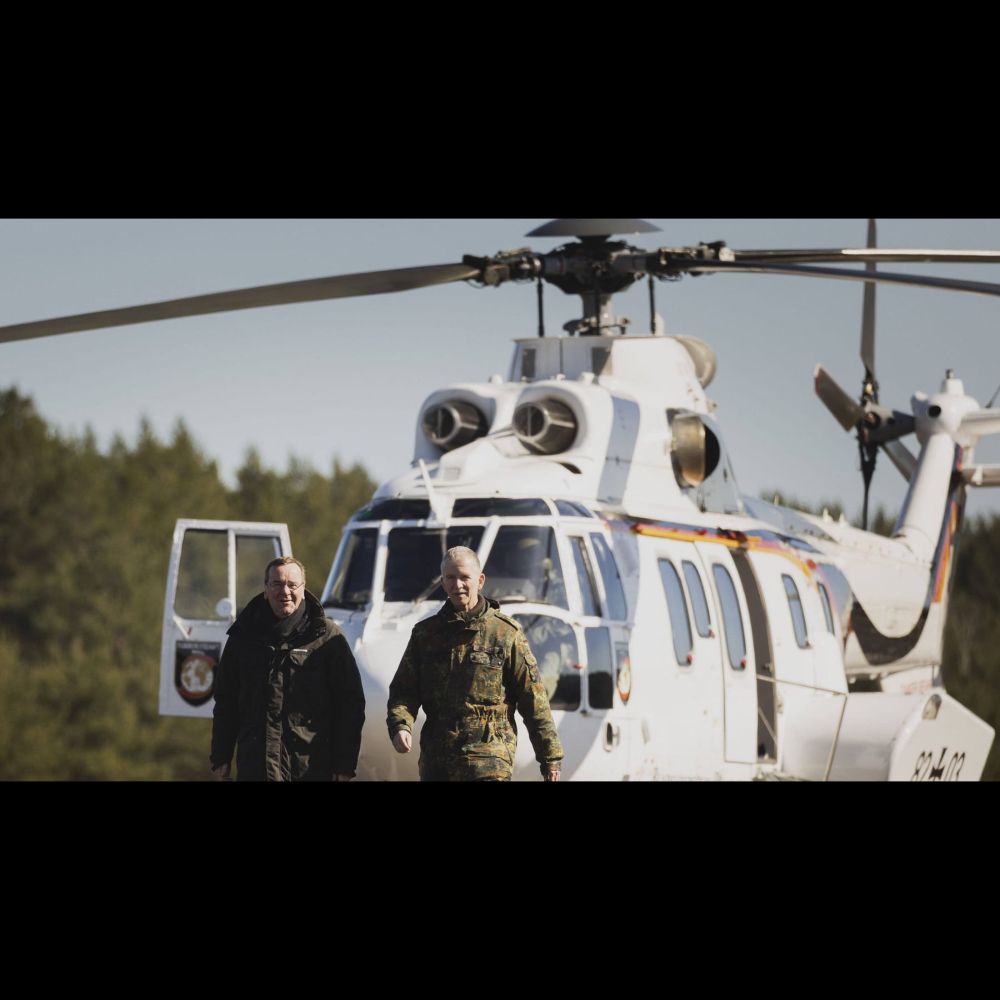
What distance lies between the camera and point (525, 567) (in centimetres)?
924

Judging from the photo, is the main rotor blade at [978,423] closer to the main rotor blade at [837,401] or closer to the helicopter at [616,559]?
the main rotor blade at [837,401]

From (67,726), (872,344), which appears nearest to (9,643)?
(67,726)

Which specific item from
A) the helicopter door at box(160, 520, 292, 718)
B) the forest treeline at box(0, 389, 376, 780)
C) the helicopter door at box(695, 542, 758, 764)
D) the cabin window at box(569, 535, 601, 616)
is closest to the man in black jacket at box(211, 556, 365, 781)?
the cabin window at box(569, 535, 601, 616)

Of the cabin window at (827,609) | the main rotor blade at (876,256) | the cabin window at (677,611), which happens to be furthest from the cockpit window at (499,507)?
the cabin window at (827,609)

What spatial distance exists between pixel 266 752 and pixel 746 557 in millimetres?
4871

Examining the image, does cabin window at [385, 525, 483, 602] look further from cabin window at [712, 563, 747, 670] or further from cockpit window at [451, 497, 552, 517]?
cabin window at [712, 563, 747, 670]

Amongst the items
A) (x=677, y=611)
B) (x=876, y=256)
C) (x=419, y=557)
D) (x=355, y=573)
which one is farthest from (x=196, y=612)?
(x=876, y=256)

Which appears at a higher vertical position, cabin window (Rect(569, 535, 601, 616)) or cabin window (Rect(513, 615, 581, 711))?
cabin window (Rect(569, 535, 601, 616))

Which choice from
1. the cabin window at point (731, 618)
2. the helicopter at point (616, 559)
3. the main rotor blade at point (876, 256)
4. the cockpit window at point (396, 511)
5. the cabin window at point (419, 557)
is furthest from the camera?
the cabin window at point (731, 618)

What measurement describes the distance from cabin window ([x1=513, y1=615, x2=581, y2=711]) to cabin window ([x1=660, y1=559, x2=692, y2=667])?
96 cm

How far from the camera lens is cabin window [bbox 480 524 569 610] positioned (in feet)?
30.0

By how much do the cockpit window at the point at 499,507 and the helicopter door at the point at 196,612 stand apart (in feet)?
4.22

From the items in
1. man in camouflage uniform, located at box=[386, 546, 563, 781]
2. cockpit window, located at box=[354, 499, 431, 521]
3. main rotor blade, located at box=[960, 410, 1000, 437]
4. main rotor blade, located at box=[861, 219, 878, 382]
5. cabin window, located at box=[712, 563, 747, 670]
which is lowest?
man in camouflage uniform, located at box=[386, 546, 563, 781]

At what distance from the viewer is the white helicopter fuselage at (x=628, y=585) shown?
29.9 feet
